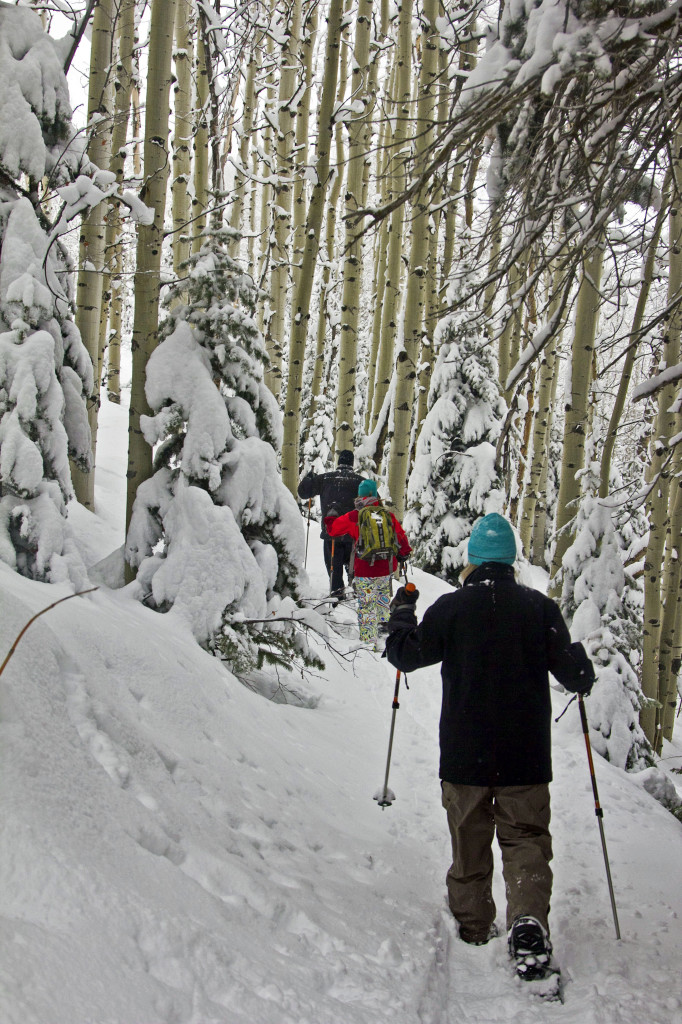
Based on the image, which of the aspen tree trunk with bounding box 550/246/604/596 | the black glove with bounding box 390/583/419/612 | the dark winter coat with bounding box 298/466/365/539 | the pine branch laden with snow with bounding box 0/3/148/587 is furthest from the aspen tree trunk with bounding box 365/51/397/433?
the black glove with bounding box 390/583/419/612

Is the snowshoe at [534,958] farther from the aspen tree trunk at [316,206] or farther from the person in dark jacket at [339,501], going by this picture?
the person in dark jacket at [339,501]

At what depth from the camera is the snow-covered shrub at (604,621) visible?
274 inches

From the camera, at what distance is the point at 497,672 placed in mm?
3299

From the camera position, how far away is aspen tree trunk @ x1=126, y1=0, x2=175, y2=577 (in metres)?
5.34

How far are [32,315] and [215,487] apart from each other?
1722 mm

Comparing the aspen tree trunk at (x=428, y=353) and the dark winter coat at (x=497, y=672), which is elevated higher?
the aspen tree trunk at (x=428, y=353)

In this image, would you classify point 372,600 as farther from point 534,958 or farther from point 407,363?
point 534,958

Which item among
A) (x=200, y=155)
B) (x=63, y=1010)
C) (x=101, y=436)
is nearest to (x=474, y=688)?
(x=63, y=1010)

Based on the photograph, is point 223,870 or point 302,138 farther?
point 302,138

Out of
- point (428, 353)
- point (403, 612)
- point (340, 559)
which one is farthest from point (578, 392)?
point (428, 353)

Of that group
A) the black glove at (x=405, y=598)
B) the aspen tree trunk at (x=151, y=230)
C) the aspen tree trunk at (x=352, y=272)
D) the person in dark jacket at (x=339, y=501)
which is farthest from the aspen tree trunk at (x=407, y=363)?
the black glove at (x=405, y=598)

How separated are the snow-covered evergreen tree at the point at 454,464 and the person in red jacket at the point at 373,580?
4.26 meters

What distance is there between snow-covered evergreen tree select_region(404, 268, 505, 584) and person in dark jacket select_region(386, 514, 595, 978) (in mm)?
8969

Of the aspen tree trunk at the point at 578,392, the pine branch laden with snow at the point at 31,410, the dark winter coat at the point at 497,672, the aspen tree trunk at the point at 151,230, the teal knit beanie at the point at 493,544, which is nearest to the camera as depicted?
the dark winter coat at the point at 497,672
